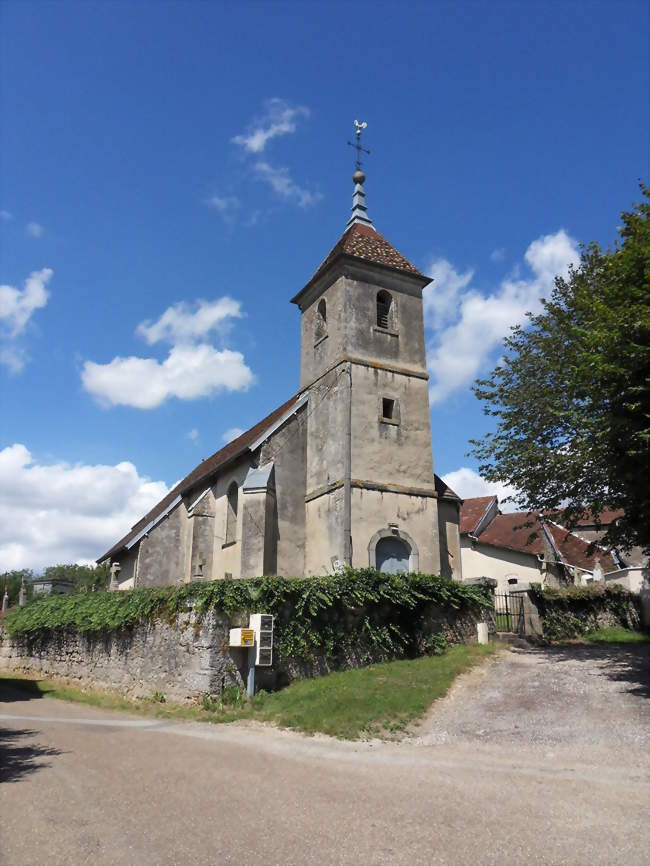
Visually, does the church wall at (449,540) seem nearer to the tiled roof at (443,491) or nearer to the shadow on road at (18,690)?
the tiled roof at (443,491)

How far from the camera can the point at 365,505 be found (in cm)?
1898

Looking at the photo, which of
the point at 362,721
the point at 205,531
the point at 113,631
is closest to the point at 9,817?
the point at 362,721

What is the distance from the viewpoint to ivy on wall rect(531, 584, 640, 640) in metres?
19.3

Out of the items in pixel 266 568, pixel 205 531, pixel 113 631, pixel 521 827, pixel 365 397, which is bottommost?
pixel 521 827

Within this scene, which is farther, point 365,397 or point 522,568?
point 522,568

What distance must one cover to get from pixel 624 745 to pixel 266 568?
11373 mm

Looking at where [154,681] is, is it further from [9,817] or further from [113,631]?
[9,817]

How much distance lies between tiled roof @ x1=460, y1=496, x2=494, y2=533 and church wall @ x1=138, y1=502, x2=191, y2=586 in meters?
15.6

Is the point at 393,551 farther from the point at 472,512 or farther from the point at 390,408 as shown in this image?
the point at 472,512

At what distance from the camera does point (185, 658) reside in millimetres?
14383

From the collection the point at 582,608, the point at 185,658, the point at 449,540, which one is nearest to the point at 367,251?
the point at 449,540

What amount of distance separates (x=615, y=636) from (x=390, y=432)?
935 centimetres

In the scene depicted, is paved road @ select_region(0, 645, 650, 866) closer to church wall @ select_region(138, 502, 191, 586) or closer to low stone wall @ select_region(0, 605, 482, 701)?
low stone wall @ select_region(0, 605, 482, 701)

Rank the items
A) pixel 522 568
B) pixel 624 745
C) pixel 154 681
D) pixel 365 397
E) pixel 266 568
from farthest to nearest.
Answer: pixel 522 568, pixel 365 397, pixel 266 568, pixel 154 681, pixel 624 745
